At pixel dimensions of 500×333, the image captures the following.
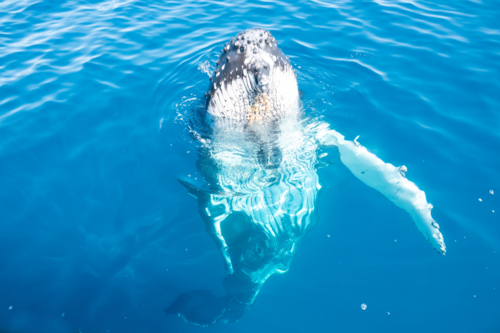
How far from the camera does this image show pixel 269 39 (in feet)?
19.3

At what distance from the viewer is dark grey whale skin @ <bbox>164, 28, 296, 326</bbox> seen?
18.4ft

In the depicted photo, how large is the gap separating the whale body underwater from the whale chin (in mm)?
19

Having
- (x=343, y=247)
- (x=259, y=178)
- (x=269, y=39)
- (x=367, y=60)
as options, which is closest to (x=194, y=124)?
(x=259, y=178)

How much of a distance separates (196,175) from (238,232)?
1.77 metres

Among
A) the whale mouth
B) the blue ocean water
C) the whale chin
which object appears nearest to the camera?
the whale chin

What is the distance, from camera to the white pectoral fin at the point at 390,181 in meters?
6.20

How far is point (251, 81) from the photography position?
5621 mm

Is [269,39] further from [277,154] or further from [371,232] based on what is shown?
[371,232]

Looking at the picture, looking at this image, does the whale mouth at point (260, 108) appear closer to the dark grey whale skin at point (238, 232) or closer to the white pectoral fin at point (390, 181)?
the dark grey whale skin at point (238, 232)

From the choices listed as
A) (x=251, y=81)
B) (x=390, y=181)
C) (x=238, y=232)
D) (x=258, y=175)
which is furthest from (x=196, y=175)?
(x=390, y=181)

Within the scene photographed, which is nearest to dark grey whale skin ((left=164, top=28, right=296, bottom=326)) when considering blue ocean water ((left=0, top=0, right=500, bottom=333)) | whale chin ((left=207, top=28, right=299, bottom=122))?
whale chin ((left=207, top=28, right=299, bottom=122))

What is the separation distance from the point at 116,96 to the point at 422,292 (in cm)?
985

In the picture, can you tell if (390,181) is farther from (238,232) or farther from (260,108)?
(238,232)

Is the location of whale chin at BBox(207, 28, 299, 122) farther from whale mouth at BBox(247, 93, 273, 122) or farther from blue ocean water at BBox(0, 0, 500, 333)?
blue ocean water at BBox(0, 0, 500, 333)
